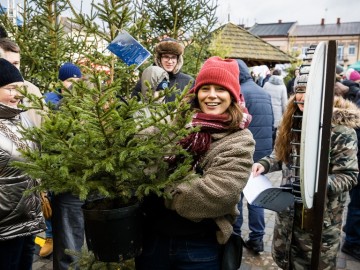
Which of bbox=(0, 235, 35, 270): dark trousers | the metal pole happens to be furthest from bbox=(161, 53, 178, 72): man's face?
the metal pole

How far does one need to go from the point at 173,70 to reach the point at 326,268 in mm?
2780

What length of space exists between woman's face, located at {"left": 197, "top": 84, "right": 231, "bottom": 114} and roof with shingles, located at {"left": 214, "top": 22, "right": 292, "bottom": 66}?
14385 millimetres

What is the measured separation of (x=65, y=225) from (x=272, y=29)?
68.8 meters

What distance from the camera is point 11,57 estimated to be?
323 centimetres

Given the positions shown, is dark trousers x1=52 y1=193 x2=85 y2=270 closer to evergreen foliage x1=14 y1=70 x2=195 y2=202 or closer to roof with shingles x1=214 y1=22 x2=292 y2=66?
evergreen foliage x1=14 y1=70 x2=195 y2=202

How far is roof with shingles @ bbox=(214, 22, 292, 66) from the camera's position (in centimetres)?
1658

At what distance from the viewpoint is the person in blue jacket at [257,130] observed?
430 cm

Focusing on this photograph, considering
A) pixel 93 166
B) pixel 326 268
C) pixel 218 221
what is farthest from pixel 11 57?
pixel 326 268

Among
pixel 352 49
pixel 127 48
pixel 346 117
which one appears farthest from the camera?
pixel 352 49

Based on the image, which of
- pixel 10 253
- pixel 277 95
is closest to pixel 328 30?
pixel 277 95

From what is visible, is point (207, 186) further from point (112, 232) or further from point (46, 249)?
point (46, 249)

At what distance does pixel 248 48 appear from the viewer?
673 inches

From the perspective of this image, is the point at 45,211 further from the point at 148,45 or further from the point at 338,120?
the point at 148,45

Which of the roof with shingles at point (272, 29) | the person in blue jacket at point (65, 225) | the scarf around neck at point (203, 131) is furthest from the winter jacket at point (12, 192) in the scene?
the roof with shingles at point (272, 29)
